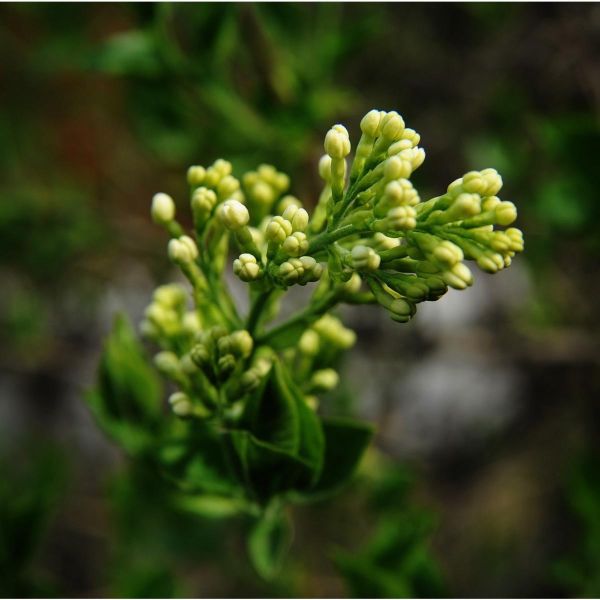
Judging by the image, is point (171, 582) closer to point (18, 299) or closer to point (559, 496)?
point (18, 299)

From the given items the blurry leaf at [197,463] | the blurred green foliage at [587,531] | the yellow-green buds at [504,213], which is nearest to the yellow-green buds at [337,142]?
the yellow-green buds at [504,213]

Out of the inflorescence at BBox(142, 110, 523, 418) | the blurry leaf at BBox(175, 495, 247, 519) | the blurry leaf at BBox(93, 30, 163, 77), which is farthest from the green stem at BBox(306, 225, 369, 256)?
the blurry leaf at BBox(93, 30, 163, 77)

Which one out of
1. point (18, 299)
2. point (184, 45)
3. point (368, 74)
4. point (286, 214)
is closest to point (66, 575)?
point (18, 299)

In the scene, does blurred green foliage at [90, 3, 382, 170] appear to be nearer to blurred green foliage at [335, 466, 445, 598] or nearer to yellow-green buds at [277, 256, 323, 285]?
yellow-green buds at [277, 256, 323, 285]

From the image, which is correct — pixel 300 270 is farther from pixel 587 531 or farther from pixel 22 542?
pixel 587 531

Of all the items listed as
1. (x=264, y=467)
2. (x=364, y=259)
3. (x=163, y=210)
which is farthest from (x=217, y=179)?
(x=264, y=467)

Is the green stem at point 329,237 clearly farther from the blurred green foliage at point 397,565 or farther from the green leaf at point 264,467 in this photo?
the blurred green foliage at point 397,565
